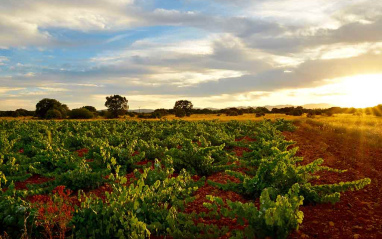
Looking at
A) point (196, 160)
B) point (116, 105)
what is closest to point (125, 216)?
point (196, 160)

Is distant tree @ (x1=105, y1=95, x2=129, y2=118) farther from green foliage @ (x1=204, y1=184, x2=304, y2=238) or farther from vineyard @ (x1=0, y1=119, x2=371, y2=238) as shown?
green foliage @ (x1=204, y1=184, x2=304, y2=238)

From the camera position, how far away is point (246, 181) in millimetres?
6730

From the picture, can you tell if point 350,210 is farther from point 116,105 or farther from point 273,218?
point 116,105

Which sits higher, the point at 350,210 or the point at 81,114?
the point at 81,114

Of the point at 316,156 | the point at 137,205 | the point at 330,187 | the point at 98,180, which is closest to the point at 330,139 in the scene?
the point at 316,156

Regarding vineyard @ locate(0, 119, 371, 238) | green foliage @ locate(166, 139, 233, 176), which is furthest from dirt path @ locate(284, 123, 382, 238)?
green foliage @ locate(166, 139, 233, 176)

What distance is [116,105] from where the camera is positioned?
71375mm

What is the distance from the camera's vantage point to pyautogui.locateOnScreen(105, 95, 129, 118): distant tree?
70.7m

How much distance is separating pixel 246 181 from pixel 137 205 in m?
2.80

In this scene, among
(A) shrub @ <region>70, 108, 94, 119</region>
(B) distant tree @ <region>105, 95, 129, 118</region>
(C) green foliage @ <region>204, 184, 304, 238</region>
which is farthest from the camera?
(B) distant tree @ <region>105, 95, 129, 118</region>

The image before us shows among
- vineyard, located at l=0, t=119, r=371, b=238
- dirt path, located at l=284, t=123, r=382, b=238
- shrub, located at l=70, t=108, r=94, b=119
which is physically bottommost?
dirt path, located at l=284, t=123, r=382, b=238

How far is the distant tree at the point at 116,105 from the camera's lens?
70.7 m

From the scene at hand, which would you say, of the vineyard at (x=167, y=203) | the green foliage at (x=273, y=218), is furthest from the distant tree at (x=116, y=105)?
the green foliage at (x=273, y=218)

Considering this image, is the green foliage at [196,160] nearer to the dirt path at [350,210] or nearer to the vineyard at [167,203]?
the vineyard at [167,203]
